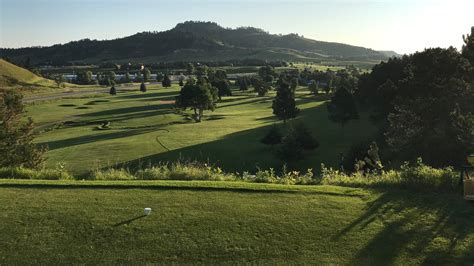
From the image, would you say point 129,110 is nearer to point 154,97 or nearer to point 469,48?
point 154,97

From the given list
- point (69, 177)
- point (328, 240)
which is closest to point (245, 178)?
point (328, 240)

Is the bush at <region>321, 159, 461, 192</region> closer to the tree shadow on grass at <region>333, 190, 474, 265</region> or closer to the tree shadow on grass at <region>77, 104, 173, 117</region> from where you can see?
the tree shadow on grass at <region>333, 190, 474, 265</region>

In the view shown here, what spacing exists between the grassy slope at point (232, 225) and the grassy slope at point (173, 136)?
87.7 ft

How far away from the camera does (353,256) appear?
30.1ft

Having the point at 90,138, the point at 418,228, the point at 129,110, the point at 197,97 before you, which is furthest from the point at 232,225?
the point at 129,110

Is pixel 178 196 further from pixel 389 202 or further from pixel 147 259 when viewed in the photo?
pixel 389 202

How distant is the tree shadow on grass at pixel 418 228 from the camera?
30.0ft

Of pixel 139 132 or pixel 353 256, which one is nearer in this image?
pixel 353 256

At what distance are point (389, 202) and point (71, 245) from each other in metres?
8.67

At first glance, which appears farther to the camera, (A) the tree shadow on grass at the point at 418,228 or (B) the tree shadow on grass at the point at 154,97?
(B) the tree shadow on grass at the point at 154,97

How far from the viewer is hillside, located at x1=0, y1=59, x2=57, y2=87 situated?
149425 mm

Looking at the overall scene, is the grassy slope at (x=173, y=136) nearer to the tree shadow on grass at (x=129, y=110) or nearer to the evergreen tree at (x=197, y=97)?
the tree shadow on grass at (x=129, y=110)

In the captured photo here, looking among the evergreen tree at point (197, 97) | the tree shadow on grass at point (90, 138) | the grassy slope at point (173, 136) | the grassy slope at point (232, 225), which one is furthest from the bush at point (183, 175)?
the evergreen tree at point (197, 97)

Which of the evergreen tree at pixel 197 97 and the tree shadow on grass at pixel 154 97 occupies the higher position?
the evergreen tree at pixel 197 97
